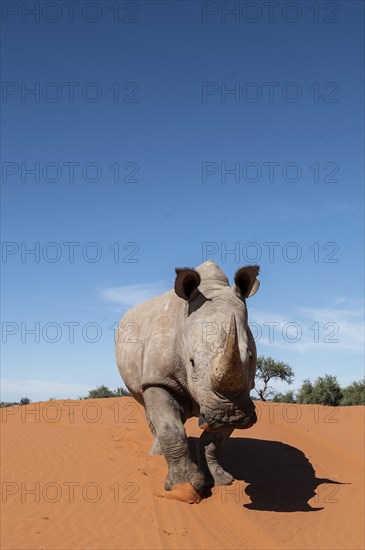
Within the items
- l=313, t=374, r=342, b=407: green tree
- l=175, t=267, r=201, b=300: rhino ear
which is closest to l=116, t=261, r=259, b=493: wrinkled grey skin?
l=175, t=267, r=201, b=300: rhino ear

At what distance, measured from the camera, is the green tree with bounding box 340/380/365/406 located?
27.1 m

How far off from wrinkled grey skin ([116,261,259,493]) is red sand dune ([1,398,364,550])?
65 cm

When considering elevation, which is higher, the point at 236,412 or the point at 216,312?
the point at 216,312

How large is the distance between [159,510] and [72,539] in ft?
3.80

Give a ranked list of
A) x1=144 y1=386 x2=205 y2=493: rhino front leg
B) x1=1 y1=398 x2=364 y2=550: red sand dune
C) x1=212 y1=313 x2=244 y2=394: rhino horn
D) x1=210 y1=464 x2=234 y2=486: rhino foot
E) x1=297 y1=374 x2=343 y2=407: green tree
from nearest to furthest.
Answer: x1=212 y1=313 x2=244 y2=394: rhino horn → x1=1 y1=398 x2=364 y2=550: red sand dune → x1=144 y1=386 x2=205 y2=493: rhino front leg → x1=210 y1=464 x2=234 y2=486: rhino foot → x1=297 y1=374 x2=343 y2=407: green tree

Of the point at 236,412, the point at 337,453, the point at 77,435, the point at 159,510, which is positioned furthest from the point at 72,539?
the point at 337,453

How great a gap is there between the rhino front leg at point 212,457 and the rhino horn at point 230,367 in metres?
2.60

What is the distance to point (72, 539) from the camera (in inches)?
244

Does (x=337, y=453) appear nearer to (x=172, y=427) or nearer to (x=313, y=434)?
(x=313, y=434)

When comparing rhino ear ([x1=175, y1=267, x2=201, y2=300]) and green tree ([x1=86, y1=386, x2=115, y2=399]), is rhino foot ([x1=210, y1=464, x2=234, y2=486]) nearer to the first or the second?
rhino ear ([x1=175, y1=267, x2=201, y2=300])

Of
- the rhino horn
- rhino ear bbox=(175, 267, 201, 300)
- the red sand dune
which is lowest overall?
the red sand dune

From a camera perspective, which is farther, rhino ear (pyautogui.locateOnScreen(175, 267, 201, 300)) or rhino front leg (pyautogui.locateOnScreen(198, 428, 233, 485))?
rhino front leg (pyautogui.locateOnScreen(198, 428, 233, 485))

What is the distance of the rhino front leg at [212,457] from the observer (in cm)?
836

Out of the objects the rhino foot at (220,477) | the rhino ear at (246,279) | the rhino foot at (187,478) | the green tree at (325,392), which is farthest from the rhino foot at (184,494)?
the green tree at (325,392)
